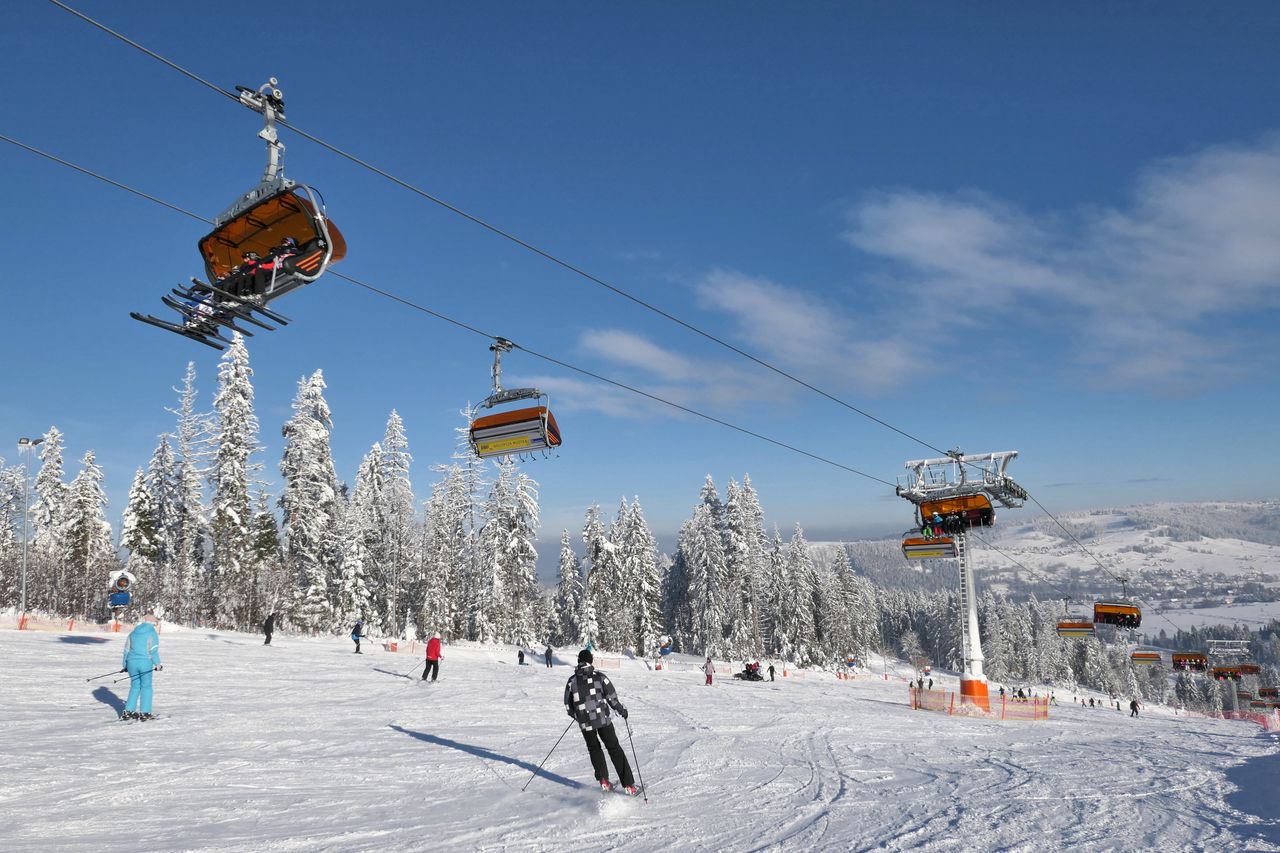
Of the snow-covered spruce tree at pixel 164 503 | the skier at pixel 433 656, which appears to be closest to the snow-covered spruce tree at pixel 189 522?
the snow-covered spruce tree at pixel 164 503

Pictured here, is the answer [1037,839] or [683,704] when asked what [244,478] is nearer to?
[683,704]

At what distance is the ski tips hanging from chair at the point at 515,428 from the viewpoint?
16469mm

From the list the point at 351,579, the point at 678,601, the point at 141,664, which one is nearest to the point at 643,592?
the point at 678,601

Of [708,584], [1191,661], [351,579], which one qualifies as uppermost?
[351,579]

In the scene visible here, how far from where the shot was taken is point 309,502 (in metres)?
45.9

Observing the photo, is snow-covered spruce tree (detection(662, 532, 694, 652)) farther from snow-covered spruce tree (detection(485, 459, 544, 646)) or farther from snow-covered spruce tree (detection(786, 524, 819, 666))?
snow-covered spruce tree (detection(485, 459, 544, 646))

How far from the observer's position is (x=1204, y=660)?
56.2 meters

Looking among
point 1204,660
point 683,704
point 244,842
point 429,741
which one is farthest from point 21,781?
point 1204,660

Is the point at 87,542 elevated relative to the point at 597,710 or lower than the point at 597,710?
elevated

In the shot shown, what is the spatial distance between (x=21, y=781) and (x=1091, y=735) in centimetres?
2085

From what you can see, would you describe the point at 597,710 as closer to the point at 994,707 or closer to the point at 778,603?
the point at 994,707

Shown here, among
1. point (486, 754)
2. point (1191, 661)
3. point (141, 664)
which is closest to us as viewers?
point (486, 754)

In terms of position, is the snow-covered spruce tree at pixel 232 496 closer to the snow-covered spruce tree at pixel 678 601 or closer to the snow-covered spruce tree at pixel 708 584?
the snow-covered spruce tree at pixel 708 584

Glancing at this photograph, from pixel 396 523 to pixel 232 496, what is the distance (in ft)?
41.4
